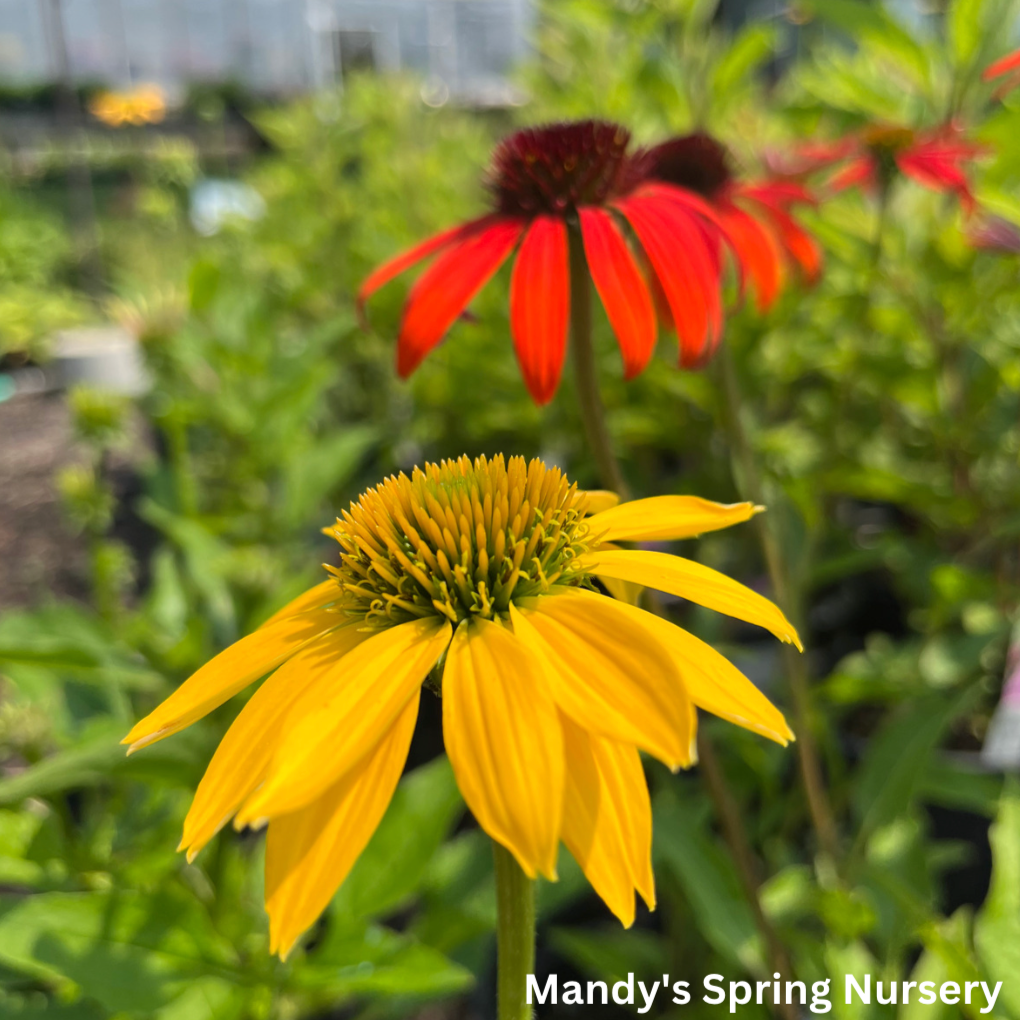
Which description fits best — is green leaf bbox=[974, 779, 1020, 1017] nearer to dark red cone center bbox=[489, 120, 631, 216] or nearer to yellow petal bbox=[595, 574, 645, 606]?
yellow petal bbox=[595, 574, 645, 606]

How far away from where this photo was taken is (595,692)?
288 millimetres

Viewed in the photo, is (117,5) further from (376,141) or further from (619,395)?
(619,395)

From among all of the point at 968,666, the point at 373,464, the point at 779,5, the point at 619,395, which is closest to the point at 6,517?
the point at 373,464

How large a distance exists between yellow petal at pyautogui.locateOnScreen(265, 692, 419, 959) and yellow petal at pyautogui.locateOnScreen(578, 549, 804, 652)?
0.11 m

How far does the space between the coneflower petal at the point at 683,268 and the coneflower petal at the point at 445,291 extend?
3.3 inches

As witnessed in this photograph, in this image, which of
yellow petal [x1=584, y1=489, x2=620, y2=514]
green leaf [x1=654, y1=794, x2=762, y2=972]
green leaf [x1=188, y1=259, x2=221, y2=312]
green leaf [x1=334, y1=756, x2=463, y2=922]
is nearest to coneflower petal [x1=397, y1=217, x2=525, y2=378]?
yellow petal [x1=584, y1=489, x2=620, y2=514]

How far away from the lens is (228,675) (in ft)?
1.07

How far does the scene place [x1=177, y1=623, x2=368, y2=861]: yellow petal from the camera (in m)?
0.30

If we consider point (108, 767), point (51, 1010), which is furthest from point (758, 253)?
point (51, 1010)

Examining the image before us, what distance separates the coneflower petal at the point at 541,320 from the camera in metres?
0.45

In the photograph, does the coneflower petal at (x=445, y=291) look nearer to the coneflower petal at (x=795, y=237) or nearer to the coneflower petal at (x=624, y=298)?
the coneflower petal at (x=624, y=298)

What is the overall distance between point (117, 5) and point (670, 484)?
31.6ft

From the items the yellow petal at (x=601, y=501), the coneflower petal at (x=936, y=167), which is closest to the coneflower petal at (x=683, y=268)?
the yellow petal at (x=601, y=501)

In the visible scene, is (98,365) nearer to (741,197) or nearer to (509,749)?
(741,197)
